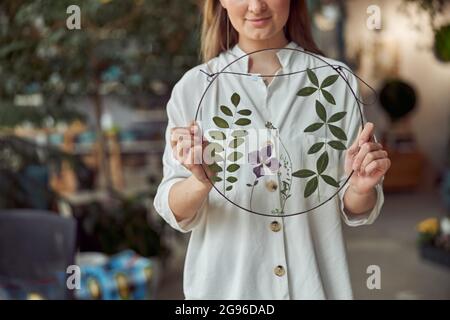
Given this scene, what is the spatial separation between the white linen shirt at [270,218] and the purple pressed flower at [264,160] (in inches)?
0.8

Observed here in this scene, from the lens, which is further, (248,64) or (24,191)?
(24,191)

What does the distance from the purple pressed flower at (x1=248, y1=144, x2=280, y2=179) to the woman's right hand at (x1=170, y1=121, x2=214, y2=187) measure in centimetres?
8

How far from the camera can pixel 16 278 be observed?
2.41 metres

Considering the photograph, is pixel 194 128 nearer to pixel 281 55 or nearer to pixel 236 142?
pixel 236 142

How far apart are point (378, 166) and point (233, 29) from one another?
1.12 ft

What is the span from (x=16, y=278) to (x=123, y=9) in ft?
3.60

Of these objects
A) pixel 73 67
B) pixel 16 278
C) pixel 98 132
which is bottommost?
pixel 16 278

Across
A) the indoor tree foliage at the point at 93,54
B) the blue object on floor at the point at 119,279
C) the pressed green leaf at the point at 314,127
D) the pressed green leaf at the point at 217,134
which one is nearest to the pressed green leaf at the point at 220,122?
the pressed green leaf at the point at 217,134

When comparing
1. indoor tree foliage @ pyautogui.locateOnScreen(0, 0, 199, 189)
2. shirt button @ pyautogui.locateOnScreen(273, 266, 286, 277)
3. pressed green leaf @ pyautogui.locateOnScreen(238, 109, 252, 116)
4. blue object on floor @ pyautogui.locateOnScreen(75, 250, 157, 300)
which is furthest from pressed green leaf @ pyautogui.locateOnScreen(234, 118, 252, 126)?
blue object on floor @ pyautogui.locateOnScreen(75, 250, 157, 300)

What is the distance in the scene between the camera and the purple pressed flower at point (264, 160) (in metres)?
1.04

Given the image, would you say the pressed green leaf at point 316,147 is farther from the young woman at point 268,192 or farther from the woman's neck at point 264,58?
the woman's neck at point 264,58

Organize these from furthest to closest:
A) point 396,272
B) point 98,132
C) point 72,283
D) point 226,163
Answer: point 396,272 → point 98,132 → point 72,283 → point 226,163
